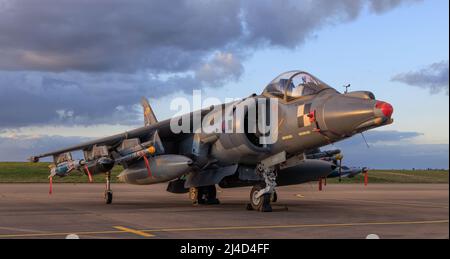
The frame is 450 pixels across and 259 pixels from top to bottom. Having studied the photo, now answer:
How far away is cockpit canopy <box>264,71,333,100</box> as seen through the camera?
1197 cm

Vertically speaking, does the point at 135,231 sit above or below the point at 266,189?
below

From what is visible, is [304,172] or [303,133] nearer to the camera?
→ [303,133]

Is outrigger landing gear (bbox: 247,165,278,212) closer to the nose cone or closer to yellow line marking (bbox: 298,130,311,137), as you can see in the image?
yellow line marking (bbox: 298,130,311,137)

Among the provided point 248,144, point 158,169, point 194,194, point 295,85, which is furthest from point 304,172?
point 158,169

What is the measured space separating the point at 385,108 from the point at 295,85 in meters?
2.74

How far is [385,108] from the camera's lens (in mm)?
10000

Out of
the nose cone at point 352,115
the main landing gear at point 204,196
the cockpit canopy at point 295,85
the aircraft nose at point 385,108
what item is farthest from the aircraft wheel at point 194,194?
the aircraft nose at point 385,108

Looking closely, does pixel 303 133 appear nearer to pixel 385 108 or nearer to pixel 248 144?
pixel 248 144

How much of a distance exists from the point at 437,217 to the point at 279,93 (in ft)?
16.4

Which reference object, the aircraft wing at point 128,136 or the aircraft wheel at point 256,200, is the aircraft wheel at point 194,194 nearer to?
the aircraft wing at point 128,136
